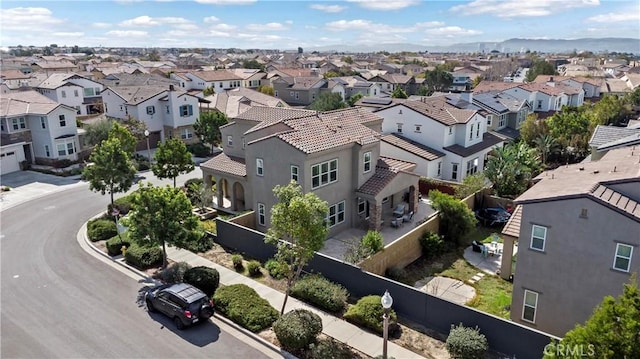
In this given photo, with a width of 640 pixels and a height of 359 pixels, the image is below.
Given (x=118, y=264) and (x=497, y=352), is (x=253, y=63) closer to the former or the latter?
(x=118, y=264)

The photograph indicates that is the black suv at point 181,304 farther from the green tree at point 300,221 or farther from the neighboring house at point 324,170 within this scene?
the neighboring house at point 324,170

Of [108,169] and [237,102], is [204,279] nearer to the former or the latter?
[108,169]

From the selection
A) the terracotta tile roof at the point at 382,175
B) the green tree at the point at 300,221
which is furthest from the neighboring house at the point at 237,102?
the green tree at the point at 300,221

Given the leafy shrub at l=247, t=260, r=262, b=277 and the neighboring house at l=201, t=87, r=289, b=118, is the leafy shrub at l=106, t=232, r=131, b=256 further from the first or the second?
the neighboring house at l=201, t=87, r=289, b=118

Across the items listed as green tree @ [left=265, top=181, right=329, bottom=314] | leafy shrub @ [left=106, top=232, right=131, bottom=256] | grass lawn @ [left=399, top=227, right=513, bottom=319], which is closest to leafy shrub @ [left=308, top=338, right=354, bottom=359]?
green tree @ [left=265, top=181, right=329, bottom=314]

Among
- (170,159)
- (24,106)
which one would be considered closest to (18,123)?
(24,106)

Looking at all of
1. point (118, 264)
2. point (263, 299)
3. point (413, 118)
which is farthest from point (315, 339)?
point (413, 118)
